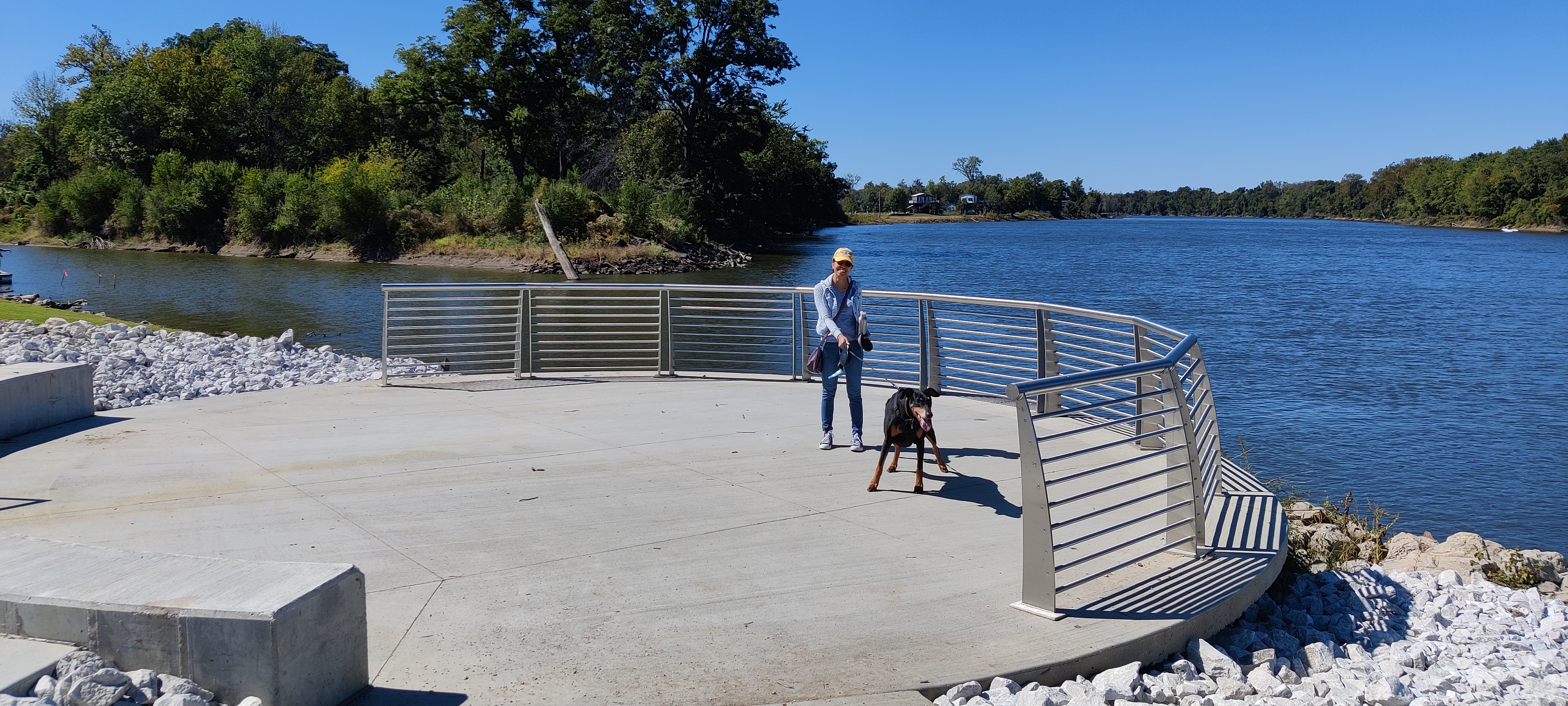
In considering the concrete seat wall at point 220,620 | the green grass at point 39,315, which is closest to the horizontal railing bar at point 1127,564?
the concrete seat wall at point 220,620

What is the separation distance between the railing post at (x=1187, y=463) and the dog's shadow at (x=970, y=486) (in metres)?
1.15

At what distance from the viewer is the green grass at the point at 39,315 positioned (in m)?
21.5

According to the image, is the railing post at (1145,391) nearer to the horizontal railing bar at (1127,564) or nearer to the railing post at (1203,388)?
the railing post at (1203,388)

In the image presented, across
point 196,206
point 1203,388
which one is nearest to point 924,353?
point 1203,388

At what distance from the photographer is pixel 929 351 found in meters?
11.1

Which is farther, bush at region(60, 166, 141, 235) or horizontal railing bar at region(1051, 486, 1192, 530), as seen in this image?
bush at region(60, 166, 141, 235)

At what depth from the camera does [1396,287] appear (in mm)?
47812

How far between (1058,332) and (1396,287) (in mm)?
46011

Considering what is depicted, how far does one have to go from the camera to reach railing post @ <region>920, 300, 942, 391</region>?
11031mm

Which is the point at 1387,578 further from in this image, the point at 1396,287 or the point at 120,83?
the point at 120,83

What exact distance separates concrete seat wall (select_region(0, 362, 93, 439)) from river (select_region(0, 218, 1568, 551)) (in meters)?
14.8

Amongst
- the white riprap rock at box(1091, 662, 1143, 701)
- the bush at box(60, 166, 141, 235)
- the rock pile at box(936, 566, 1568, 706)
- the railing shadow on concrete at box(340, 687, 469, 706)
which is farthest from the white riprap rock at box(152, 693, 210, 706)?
the bush at box(60, 166, 141, 235)

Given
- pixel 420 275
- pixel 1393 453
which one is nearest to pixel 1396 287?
pixel 1393 453

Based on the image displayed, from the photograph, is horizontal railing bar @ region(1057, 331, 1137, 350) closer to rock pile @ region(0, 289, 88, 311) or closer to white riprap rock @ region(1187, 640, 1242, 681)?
white riprap rock @ region(1187, 640, 1242, 681)
